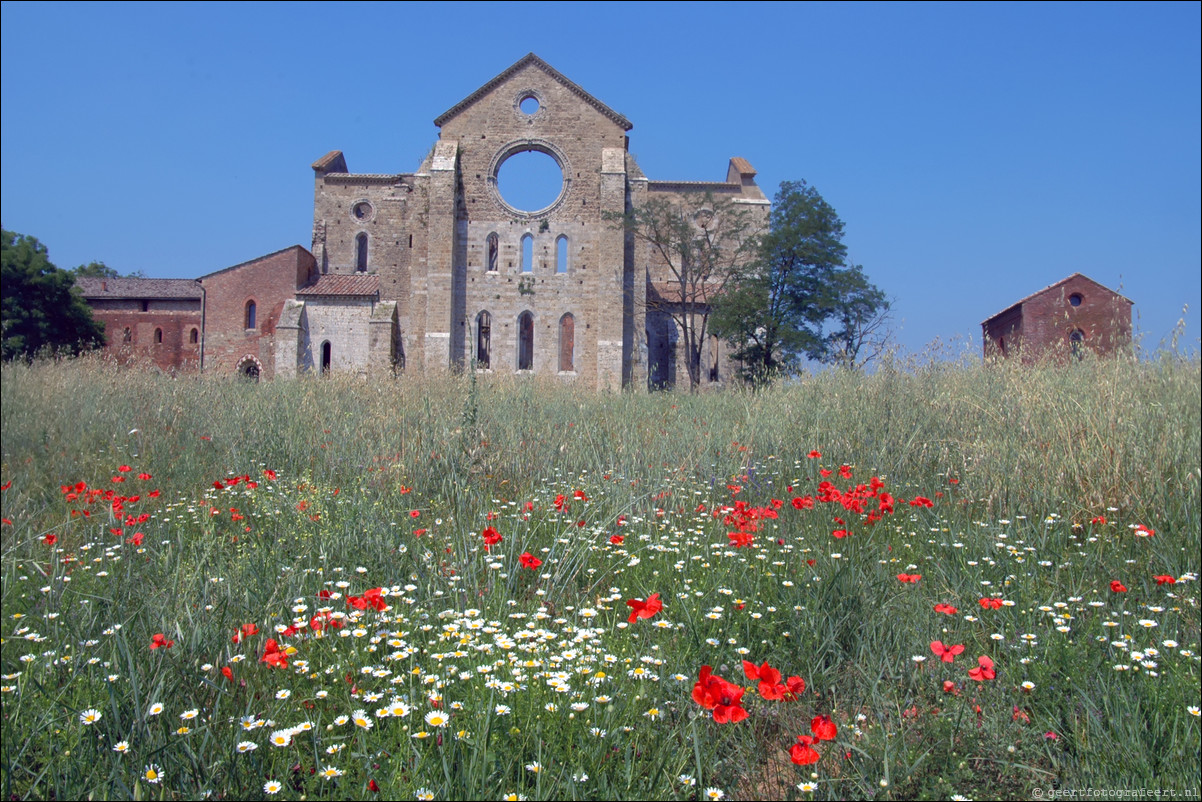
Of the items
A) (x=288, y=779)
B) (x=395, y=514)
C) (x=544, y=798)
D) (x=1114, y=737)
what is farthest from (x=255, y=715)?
(x=1114, y=737)

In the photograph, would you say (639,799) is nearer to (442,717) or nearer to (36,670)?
(442,717)

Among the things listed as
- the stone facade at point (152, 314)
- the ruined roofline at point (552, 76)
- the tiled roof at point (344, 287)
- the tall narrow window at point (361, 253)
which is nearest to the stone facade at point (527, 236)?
the ruined roofline at point (552, 76)

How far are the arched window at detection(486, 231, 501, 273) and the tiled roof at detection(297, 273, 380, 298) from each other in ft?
16.7

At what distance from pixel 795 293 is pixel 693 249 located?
4933 millimetres

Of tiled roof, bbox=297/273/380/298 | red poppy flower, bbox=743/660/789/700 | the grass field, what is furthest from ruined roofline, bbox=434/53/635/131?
red poppy flower, bbox=743/660/789/700

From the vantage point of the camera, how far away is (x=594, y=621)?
3.07 m

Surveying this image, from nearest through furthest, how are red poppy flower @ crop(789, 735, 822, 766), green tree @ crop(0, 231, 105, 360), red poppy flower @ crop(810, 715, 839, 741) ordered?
red poppy flower @ crop(789, 735, 822, 766) < red poppy flower @ crop(810, 715, 839, 741) < green tree @ crop(0, 231, 105, 360)

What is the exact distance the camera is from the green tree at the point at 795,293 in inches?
921

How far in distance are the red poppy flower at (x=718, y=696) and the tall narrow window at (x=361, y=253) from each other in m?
34.9

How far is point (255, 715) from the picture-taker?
2.31 metres

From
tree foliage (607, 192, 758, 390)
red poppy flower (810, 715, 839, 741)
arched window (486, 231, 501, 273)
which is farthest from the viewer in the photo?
arched window (486, 231, 501, 273)

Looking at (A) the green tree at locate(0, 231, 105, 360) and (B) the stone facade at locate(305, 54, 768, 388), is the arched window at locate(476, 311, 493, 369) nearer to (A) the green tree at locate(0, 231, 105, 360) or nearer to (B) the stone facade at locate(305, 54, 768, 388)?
(B) the stone facade at locate(305, 54, 768, 388)

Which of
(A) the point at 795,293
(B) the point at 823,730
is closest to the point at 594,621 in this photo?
(B) the point at 823,730

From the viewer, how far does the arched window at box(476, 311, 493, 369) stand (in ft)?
86.5
